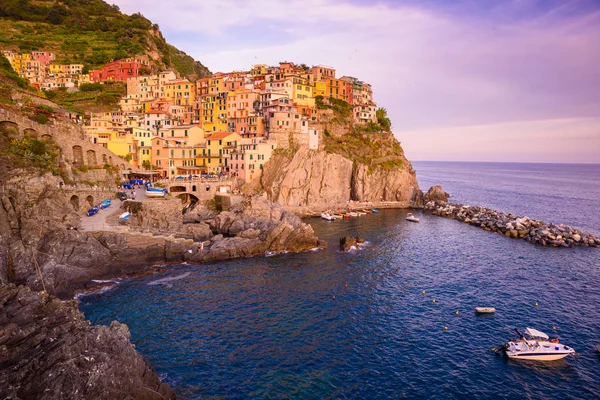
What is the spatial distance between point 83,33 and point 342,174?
115 m

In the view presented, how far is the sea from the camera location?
1001 inches

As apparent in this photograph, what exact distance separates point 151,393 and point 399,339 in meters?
19.3

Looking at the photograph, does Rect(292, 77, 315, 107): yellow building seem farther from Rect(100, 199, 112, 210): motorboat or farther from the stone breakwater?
Result: Rect(100, 199, 112, 210): motorboat

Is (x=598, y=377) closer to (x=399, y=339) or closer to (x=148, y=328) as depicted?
(x=399, y=339)

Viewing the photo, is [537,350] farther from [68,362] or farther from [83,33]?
[83,33]

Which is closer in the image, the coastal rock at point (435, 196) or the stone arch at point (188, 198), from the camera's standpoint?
the stone arch at point (188, 198)

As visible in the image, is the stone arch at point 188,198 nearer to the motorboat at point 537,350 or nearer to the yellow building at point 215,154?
the yellow building at point 215,154

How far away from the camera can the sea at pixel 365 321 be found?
25.4m

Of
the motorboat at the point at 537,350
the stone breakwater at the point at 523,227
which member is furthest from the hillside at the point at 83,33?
the motorboat at the point at 537,350

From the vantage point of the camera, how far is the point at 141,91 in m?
105

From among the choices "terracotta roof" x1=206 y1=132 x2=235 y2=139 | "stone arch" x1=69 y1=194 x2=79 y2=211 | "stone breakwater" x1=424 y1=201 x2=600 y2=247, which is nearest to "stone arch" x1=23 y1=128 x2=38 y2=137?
"stone arch" x1=69 y1=194 x2=79 y2=211

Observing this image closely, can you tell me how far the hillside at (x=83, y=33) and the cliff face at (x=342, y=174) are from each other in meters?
68.9


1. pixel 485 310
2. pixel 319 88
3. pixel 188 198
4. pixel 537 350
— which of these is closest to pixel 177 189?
pixel 188 198

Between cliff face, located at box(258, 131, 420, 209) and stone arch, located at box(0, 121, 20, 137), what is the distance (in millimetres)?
39248
